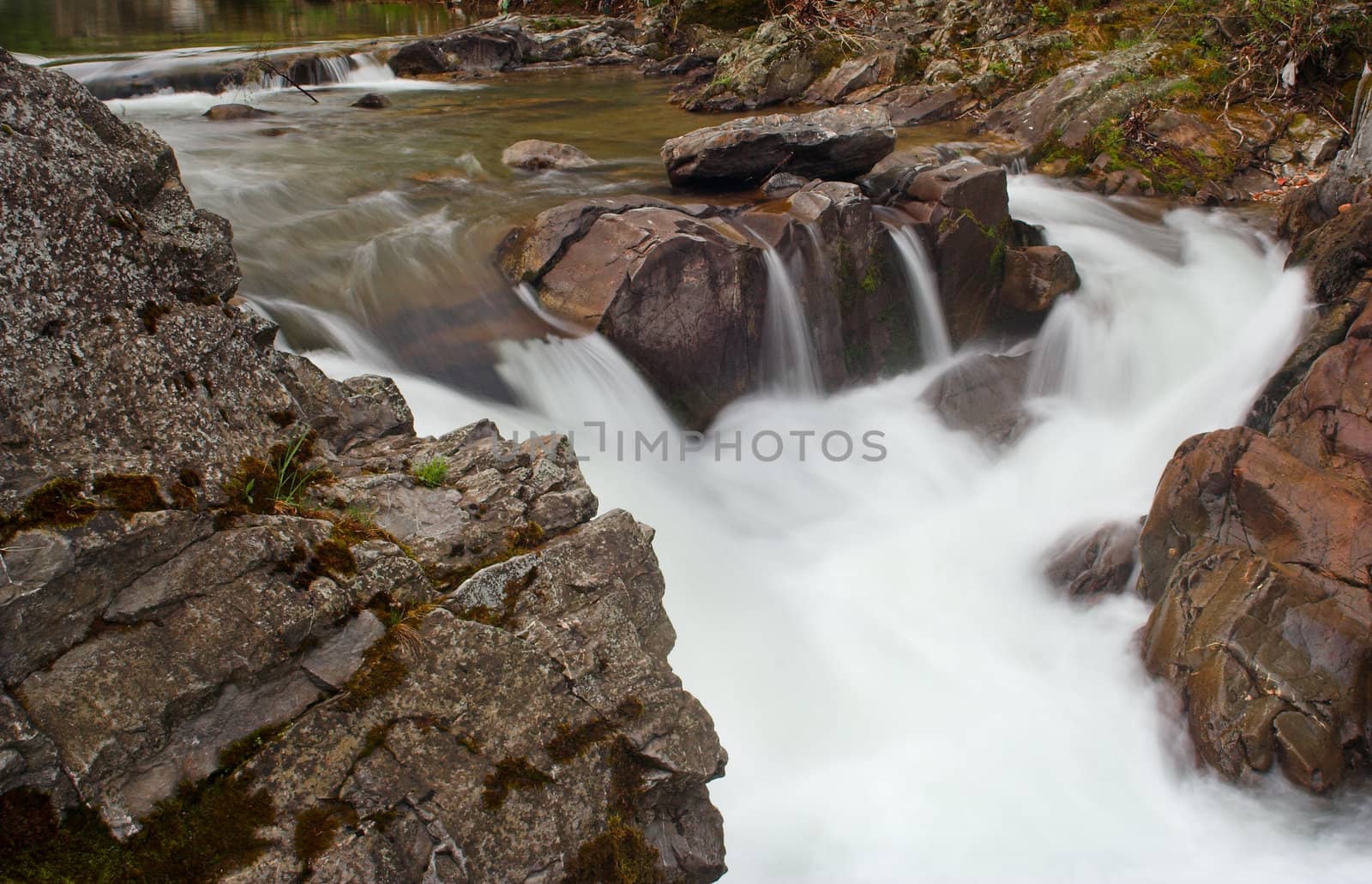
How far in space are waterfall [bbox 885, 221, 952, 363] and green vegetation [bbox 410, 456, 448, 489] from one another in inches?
272

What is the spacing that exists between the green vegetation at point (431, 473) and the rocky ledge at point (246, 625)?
0.18 feet

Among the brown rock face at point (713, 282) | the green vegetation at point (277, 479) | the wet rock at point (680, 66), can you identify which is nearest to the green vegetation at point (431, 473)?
the green vegetation at point (277, 479)

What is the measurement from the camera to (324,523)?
375 cm

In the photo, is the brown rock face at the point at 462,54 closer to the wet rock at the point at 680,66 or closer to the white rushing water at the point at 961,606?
the wet rock at the point at 680,66

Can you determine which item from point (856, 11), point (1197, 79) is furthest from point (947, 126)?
point (856, 11)

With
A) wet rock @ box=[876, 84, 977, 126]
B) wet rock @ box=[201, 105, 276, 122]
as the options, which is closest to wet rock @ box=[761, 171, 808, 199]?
wet rock @ box=[876, 84, 977, 126]

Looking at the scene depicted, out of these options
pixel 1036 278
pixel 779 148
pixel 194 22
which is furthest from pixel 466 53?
pixel 1036 278

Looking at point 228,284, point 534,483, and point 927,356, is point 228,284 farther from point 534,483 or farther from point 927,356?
point 927,356

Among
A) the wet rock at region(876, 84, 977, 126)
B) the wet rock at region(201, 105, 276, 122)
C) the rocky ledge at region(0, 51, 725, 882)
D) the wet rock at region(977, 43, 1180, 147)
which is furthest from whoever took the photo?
the wet rock at region(876, 84, 977, 126)

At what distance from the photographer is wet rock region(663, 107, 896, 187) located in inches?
426

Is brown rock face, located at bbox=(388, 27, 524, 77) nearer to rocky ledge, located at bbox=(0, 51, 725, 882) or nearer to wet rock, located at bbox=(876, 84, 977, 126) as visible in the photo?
wet rock, located at bbox=(876, 84, 977, 126)

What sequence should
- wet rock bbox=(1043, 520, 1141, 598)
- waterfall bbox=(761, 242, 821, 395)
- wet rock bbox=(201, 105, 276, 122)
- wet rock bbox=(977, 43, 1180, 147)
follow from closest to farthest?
wet rock bbox=(1043, 520, 1141, 598) < waterfall bbox=(761, 242, 821, 395) < wet rock bbox=(977, 43, 1180, 147) < wet rock bbox=(201, 105, 276, 122)

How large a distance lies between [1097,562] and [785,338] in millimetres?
3674

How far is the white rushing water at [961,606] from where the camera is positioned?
5.32 meters
